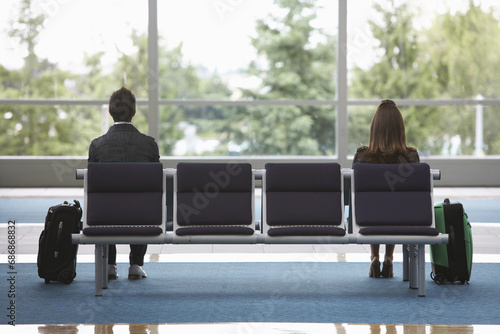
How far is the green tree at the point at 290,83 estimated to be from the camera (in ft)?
40.7

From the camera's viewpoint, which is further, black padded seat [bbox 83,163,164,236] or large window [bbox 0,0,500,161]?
large window [bbox 0,0,500,161]

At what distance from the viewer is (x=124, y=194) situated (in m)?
4.87

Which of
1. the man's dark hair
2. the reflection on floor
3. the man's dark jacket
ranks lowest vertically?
the reflection on floor

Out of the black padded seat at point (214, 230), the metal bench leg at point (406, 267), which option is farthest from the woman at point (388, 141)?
the black padded seat at point (214, 230)

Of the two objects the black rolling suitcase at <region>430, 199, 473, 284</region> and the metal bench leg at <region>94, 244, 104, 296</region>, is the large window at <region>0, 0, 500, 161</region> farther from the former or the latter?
the metal bench leg at <region>94, 244, 104, 296</region>

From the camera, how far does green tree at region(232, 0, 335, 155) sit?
12398 mm

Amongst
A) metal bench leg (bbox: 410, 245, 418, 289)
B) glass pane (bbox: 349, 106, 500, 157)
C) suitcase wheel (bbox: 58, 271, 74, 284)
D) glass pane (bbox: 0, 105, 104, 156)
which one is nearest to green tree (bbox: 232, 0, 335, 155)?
glass pane (bbox: 349, 106, 500, 157)

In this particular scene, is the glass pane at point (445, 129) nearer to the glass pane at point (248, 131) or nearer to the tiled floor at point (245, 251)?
the glass pane at point (248, 131)

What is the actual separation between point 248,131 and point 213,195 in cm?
760

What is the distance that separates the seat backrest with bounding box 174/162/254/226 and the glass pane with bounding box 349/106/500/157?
7782 millimetres

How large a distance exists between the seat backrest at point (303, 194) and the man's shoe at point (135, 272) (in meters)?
1.09

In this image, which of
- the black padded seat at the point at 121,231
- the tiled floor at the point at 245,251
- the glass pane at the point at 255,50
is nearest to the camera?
the black padded seat at the point at 121,231

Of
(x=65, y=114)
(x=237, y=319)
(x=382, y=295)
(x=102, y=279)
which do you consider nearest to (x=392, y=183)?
(x=382, y=295)

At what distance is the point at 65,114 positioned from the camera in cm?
1227
